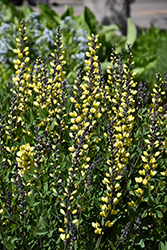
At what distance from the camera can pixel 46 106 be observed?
2502 millimetres

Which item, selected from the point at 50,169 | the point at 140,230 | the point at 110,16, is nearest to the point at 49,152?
the point at 50,169

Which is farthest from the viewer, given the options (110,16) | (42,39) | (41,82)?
(110,16)

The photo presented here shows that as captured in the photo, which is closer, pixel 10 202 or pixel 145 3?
pixel 10 202

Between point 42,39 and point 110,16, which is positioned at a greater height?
point 110,16

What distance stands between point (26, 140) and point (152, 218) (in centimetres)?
116

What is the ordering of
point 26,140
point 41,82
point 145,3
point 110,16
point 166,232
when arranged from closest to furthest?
Answer: point 166,232, point 26,140, point 41,82, point 110,16, point 145,3

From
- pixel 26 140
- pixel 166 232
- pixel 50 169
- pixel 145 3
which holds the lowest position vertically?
pixel 166 232

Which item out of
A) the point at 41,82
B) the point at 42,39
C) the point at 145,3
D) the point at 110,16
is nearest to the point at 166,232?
the point at 41,82

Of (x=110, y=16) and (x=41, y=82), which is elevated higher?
(x=110, y=16)

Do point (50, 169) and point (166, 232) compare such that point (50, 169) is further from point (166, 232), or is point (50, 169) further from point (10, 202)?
point (166, 232)

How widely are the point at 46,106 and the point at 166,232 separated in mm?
1364

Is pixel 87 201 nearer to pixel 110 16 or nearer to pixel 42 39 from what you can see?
pixel 42 39

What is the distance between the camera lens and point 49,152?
2352mm

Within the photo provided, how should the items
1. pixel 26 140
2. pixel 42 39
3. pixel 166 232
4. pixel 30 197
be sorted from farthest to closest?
pixel 42 39
pixel 26 140
pixel 166 232
pixel 30 197
